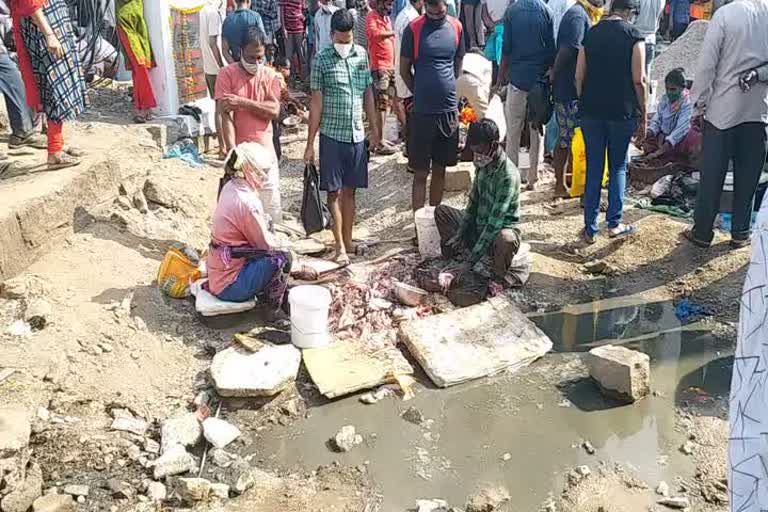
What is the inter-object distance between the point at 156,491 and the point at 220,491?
0.32 meters

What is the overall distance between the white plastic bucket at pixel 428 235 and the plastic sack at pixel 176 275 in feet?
5.86

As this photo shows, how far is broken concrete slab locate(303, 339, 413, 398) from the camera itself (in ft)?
15.2

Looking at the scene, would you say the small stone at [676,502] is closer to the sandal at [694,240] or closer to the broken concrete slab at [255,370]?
the broken concrete slab at [255,370]

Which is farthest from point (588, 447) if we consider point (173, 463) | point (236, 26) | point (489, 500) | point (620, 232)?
point (236, 26)

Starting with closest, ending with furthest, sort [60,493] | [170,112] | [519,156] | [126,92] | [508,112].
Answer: [60,493]
[508,112]
[519,156]
[170,112]
[126,92]

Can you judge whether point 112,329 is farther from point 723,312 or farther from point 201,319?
point 723,312

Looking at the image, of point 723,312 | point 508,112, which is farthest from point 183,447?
point 508,112

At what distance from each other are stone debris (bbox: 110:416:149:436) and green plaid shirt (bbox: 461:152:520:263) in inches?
104

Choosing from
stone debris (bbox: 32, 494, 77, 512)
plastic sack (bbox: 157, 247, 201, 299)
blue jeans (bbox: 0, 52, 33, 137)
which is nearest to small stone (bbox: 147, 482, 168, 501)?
stone debris (bbox: 32, 494, 77, 512)

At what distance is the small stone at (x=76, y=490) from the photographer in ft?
12.4

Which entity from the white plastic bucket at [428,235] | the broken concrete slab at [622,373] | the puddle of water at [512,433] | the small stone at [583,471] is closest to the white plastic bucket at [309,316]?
the puddle of water at [512,433]

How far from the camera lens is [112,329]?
16.2 feet

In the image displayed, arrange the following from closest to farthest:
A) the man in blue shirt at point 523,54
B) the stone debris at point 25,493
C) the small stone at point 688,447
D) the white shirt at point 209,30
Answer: the stone debris at point 25,493 < the small stone at point 688,447 < the man in blue shirt at point 523,54 < the white shirt at point 209,30

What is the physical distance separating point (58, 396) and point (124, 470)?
70 centimetres
